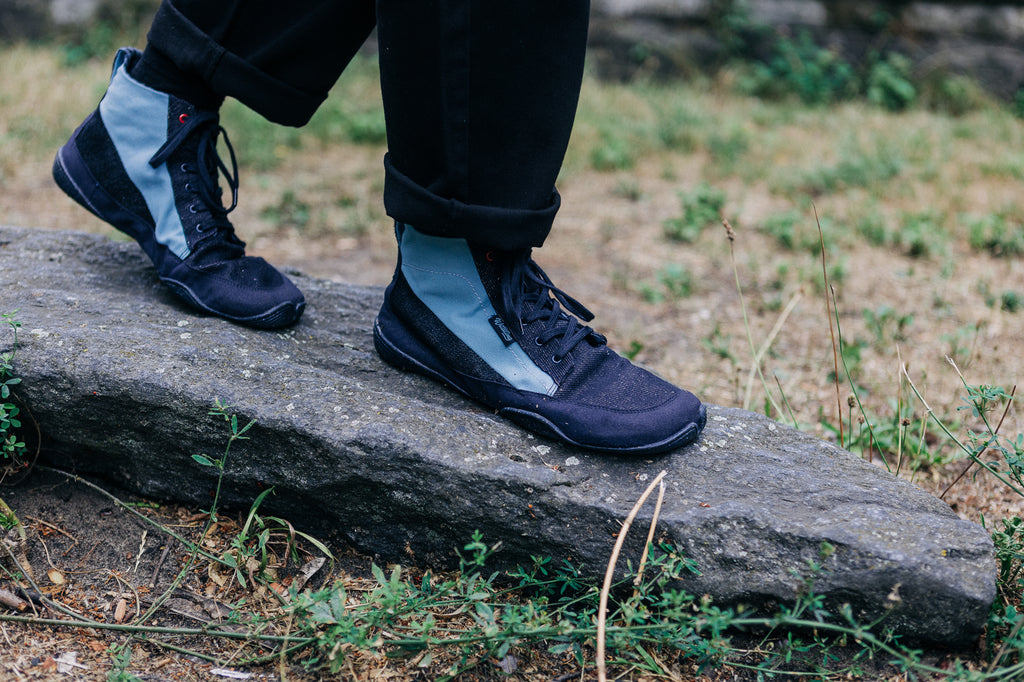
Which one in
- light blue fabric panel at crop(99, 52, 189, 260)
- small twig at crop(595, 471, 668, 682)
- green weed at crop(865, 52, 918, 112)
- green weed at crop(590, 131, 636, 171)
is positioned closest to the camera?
small twig at crop(595, 471, 668, 682)

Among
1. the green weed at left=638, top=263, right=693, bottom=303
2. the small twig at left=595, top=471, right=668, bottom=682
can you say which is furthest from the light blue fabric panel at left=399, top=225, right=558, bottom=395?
the green weed at left=638, top=263, right=693, bottom=303

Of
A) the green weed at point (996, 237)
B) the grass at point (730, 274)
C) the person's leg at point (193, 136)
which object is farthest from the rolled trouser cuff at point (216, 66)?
the green weed at point (996, 237)

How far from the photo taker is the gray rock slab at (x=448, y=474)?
51.4 inches

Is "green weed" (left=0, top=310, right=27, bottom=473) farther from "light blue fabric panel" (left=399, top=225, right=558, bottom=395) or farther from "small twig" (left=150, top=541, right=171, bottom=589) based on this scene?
"light blue fabric panel" (left=399, top=225, right=558, bottom=395)

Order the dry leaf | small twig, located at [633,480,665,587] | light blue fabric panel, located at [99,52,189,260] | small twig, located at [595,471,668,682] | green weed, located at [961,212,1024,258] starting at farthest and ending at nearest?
green weed, located at [961,212,1024,258] < light blue fabric panel, located at [99,52,189,260] < the dry leaf < small twig, located at [633,480,665,587] < small twig, located at [595,471,668,682]

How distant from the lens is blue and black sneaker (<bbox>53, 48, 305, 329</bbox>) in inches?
66.7

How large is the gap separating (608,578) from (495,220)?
617 millimetres

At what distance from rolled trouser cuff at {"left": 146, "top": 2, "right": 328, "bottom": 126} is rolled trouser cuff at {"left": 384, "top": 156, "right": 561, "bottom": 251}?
35 cm

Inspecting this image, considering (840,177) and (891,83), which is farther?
(891,83)

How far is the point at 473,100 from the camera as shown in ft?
4.39

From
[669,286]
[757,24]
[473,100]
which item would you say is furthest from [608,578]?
[757,24]

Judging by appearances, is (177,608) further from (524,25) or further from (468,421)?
(524,25)

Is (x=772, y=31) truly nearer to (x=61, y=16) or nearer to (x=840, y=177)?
(x=840, y=177)

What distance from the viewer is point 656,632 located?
1.31 meters
